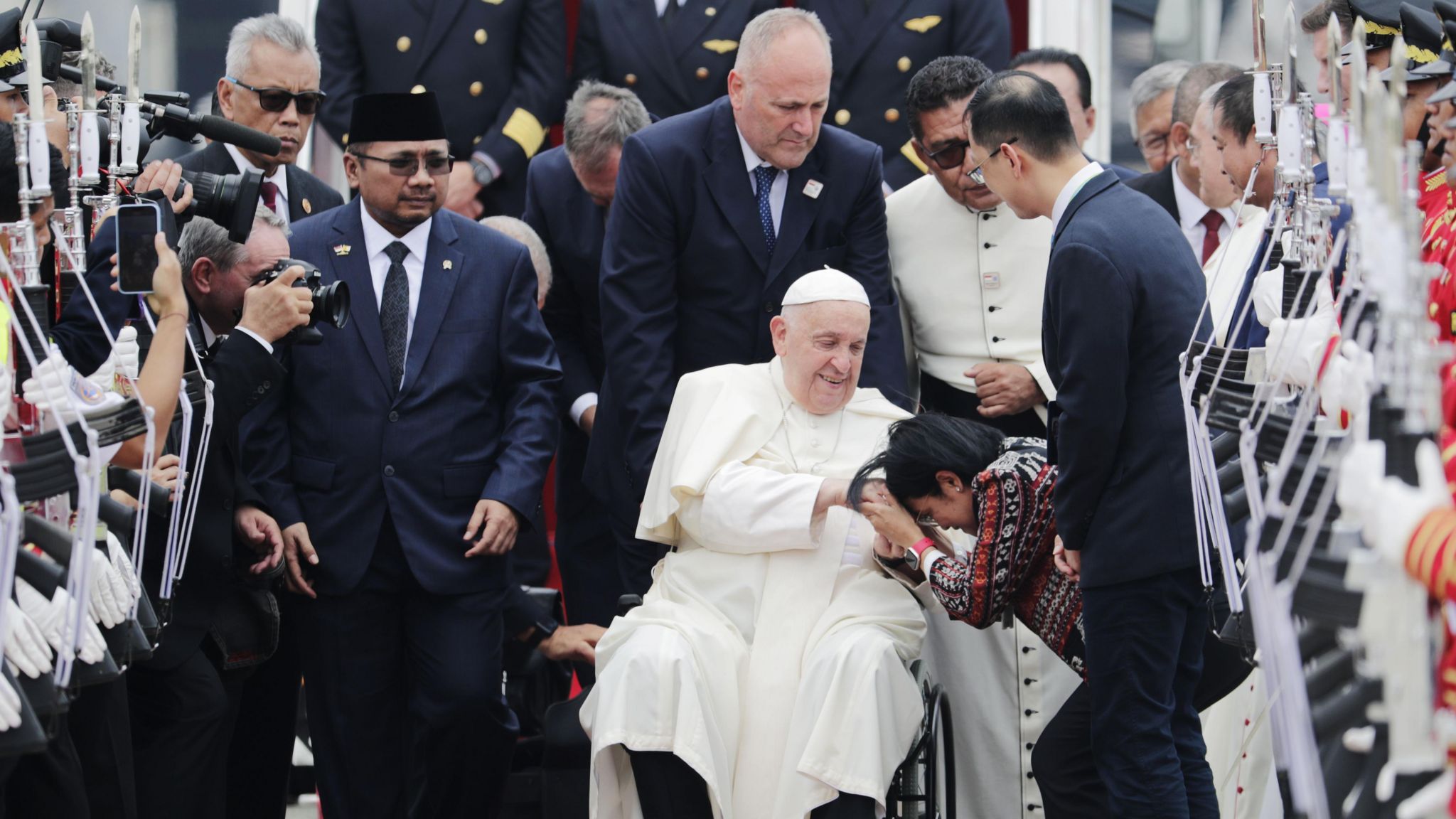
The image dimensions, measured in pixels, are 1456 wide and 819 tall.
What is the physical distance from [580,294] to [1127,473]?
2194 millimetres

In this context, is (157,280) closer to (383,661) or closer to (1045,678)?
(383,661)

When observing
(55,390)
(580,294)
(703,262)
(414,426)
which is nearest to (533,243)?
(580,294)

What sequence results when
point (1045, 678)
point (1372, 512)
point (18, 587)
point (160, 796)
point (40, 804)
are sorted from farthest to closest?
point (1045, 678), point (160, 796), point (40, 804), point (18, 587), point (1372, 512)

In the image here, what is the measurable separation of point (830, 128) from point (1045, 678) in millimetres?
1617

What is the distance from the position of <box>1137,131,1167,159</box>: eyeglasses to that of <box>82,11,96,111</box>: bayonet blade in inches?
142

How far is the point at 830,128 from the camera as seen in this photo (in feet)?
16.4

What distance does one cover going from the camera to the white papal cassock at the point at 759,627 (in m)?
3.99

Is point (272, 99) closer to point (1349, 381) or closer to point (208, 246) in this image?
point (208, 246)

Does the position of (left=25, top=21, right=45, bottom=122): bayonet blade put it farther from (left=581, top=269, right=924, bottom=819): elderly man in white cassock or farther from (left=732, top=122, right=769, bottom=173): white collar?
(left=732, top=122, right=769, bottom=173): white collar

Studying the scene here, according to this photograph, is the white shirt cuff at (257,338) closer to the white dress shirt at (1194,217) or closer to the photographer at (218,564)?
the photographer at (218,564)

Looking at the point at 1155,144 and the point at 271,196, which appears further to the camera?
the point at 1155,144

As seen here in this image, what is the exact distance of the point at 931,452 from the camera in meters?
4.07

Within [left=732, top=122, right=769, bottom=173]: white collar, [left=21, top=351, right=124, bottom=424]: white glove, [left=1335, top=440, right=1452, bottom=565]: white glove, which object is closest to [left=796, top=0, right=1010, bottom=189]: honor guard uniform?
[left=732, top=122, right=769, bottom=173]: white collar

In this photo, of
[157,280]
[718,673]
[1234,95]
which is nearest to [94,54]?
[157,280]
